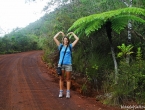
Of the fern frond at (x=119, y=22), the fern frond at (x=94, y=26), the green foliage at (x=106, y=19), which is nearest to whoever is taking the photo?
the green foliage at (x=106, y=19)

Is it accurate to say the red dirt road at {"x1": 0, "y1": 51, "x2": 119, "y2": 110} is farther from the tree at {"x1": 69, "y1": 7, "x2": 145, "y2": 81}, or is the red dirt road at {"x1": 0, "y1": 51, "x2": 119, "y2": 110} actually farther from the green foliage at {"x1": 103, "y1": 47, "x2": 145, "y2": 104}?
the tree at {"x1": 69, "y1": 7, "x2": 145, "y2": 81}

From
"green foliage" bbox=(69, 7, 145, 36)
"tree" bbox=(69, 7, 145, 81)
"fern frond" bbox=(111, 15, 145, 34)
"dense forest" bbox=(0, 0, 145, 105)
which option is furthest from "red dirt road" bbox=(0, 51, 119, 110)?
"fern frond" bbox=(111, 15, 145, 34)

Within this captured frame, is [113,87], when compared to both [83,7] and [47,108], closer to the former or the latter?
[47,108]

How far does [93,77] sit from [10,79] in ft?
11.4

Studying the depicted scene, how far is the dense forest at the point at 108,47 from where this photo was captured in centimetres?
701

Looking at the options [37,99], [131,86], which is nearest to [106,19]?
[131,86]

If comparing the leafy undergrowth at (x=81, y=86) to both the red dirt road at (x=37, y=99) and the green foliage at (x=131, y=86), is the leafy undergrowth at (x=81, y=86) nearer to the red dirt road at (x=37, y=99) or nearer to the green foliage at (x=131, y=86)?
the red dirt road at (x=37, y=99)

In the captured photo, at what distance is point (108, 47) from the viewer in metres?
10.5

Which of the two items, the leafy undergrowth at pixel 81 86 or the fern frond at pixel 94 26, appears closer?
the fern frond at pixel 94 26

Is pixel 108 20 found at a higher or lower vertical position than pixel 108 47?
higher

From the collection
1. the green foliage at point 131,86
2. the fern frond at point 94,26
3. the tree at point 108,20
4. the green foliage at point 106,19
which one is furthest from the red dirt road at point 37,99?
the green foliage at point 106,19

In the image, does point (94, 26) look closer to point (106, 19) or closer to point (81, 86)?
point (106, 19)

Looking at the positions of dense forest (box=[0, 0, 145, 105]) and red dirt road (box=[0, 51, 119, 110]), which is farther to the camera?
dense forest (box=[0, 0, 145, 105])

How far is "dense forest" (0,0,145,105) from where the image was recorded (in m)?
7.01
